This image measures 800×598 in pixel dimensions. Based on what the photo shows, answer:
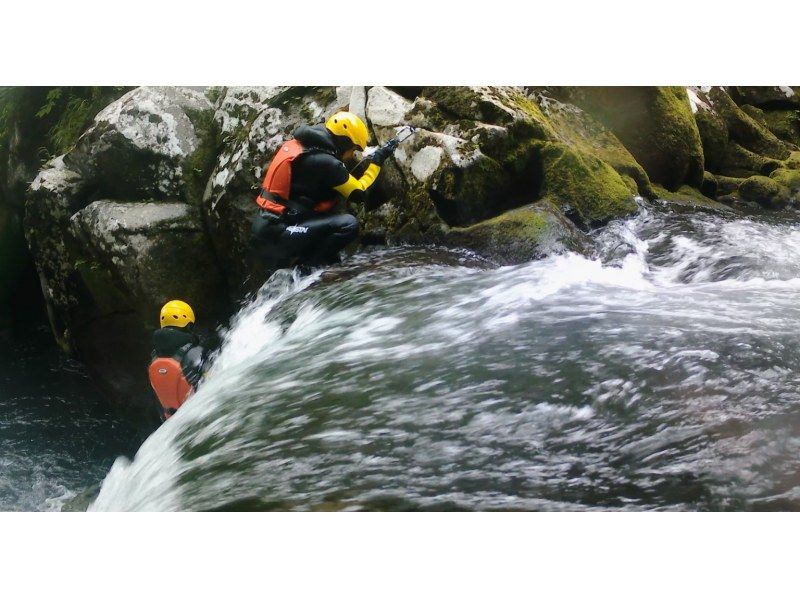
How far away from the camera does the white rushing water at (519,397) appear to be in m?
2.44

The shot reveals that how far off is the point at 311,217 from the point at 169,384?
3.94 feet

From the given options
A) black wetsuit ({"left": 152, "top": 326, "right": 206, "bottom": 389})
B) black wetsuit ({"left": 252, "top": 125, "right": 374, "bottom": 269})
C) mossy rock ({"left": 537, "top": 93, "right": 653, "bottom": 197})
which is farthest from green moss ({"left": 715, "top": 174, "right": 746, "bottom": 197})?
black wetsuit ({"left": 152, "top": 326, "right": 206, "bottom": 389})

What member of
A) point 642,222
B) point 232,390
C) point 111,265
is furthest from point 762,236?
point 111,265

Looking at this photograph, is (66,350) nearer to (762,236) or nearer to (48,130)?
(48,130)

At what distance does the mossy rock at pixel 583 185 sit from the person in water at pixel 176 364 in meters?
2.10

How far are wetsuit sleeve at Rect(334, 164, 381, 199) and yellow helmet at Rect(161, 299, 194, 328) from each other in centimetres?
112

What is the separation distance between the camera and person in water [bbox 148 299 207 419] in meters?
3.70

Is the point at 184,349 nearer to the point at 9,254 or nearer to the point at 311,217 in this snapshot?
the point at 311,217

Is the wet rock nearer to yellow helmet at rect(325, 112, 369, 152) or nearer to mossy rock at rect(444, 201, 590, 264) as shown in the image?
yellow helmet at rect(325, 112, 369, 152)

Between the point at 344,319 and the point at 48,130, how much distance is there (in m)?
2.62

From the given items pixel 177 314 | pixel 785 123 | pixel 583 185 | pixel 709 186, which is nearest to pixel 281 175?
pixel 177 314

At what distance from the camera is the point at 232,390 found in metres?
3.13

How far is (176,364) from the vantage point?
376cm

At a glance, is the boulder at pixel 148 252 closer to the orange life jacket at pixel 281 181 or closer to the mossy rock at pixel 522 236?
the orange life jacket at pixel 281 181
